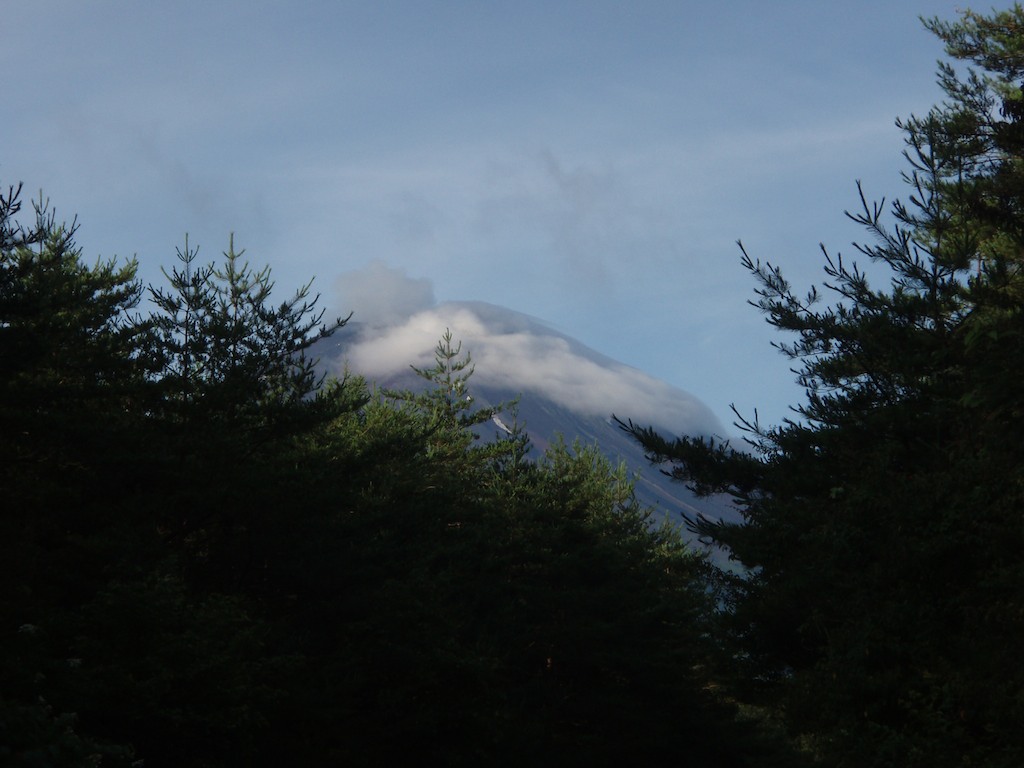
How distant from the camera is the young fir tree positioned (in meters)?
13.1

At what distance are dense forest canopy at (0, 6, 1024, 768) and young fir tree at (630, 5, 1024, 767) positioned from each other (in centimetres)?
7

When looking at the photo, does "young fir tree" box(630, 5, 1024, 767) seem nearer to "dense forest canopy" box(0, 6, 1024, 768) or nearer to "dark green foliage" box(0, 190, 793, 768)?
"dense forest canopy" box(0, 6, 1024, 768)

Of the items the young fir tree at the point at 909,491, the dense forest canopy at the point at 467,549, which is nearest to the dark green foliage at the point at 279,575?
the dense forest canopy at the point at 467,549

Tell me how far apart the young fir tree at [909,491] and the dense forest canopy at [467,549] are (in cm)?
7

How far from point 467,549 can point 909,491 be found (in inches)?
684

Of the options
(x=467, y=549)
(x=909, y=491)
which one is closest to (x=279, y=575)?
(x=467, y=549)

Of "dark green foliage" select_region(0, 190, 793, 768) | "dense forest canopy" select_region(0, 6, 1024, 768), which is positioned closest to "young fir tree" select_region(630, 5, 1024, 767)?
"dense forest canopy" select_region(0, 6, 1024, 768)

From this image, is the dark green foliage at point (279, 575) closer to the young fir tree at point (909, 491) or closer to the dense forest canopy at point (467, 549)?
the dense forest canopy at point (467, 549)

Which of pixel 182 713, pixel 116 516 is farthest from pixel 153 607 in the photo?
pixel 116 516

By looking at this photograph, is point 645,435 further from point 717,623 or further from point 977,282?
point 977,282

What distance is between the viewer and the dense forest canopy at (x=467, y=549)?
14.0 metres

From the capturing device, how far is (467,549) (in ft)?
100

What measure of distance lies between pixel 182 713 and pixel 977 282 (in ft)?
52.5

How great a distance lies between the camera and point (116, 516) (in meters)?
20.1
